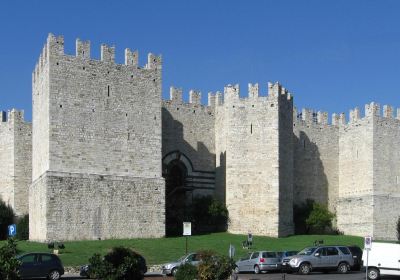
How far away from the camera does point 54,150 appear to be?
4225 centimetres

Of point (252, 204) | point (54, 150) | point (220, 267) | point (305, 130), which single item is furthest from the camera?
point (305, 130)

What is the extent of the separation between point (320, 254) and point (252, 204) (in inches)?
620

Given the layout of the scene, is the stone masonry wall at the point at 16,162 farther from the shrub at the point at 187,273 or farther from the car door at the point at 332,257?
the shrub at the point at 187,273

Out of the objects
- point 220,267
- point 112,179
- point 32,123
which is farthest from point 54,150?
point 220,267

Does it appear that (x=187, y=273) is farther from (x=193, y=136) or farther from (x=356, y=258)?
(x=193, y=136)

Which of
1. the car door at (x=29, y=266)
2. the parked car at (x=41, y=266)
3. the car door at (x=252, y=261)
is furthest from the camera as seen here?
the car door at (x=252, y=261)

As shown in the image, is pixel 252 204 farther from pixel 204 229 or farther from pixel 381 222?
pixel 381 222

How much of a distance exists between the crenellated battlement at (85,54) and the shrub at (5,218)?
27.5 ft

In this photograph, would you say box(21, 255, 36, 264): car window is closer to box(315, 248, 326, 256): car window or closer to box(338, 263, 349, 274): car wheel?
box(315, 248, 326, 256): car window

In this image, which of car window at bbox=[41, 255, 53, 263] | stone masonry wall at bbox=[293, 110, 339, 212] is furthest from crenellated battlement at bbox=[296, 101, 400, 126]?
car window at bbox=[41, 255, 53, 263]

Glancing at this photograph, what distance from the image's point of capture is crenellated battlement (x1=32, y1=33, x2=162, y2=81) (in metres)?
43.1

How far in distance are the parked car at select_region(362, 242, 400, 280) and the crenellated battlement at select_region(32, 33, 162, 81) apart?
21123mm

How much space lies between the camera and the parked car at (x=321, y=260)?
32.3m

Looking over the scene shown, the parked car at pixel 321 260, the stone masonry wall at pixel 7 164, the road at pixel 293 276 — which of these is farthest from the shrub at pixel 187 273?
the stone masonry wall at pixel 7 164
